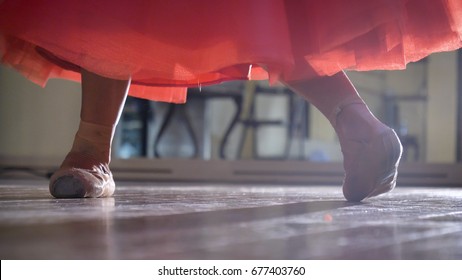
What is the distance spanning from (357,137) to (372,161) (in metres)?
0.05

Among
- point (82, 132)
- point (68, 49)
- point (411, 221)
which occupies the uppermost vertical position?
point (68, 49)

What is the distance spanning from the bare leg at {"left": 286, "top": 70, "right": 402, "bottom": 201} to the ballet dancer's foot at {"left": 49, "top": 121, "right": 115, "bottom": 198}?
34 centimetres

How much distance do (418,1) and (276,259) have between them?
28.3 inches

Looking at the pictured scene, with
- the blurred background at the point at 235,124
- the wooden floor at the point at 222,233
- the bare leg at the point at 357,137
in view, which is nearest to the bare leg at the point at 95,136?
the wooden floor at the point at 222,233

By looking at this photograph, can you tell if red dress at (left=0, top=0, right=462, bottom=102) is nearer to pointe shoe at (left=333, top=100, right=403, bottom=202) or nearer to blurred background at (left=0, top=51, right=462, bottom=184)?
pointe shoe at (left=333, top=100, right=403, bottom=202)

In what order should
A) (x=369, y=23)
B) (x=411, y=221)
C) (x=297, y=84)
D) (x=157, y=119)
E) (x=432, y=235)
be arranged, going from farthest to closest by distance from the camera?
(x=157, y=119)
(x=297, y=84)
(x=369, y=23)
(x=411, y=221)
(x=432, y=235)

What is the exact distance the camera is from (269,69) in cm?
95

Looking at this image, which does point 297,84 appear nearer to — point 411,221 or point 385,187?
point 385,187

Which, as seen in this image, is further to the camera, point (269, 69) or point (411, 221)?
point (269, 69)

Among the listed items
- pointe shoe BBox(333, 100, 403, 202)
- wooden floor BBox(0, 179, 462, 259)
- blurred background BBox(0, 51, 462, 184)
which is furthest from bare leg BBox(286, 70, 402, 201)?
blurred background BBox(0, 51, 462, 184)

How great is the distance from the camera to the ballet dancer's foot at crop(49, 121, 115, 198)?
1.04 m

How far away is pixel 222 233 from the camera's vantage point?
1.91 feet

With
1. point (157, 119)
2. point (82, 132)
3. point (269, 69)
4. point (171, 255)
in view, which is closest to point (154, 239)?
point (171, 255)

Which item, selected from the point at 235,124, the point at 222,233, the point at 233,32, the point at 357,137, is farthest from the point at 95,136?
the point at 235,124
